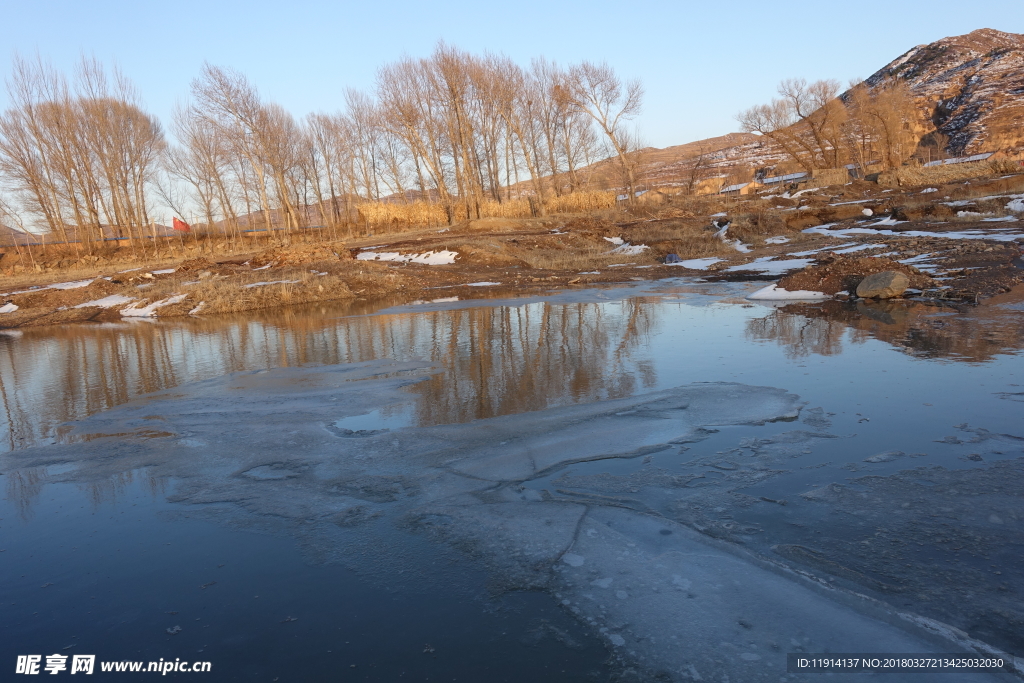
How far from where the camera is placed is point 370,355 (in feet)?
30.6

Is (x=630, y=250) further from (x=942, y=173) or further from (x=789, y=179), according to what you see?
(x=789, y=179)

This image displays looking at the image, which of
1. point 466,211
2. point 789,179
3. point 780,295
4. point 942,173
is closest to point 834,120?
point 789,179

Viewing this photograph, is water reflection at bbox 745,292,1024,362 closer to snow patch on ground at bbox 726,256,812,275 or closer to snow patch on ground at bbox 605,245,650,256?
snow patch on ground at bbox 726,256,812,275

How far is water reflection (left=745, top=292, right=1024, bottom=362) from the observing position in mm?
7745

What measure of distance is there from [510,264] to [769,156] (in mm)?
92708

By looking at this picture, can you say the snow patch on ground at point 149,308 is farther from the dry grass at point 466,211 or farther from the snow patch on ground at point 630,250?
the dry grass at point 466,211

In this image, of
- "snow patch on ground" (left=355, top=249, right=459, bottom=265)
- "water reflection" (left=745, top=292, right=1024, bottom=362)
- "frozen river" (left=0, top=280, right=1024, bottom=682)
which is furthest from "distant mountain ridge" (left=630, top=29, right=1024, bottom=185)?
"frozen river" (left=0, top=280, right=1024, bottom=682)

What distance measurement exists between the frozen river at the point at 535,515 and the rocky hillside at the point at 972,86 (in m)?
71.0

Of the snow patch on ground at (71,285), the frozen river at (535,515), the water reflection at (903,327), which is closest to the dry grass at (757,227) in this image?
the water reflection at (903,327)

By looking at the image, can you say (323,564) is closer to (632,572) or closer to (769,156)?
(632,572)

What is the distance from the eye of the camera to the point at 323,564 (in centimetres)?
353

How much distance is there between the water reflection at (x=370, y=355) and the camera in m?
6.78

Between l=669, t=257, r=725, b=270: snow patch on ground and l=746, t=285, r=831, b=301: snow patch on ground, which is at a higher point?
l=669, t=257, r=725, b=270: snow patch on ground

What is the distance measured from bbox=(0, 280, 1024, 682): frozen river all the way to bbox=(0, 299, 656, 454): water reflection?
100mm
